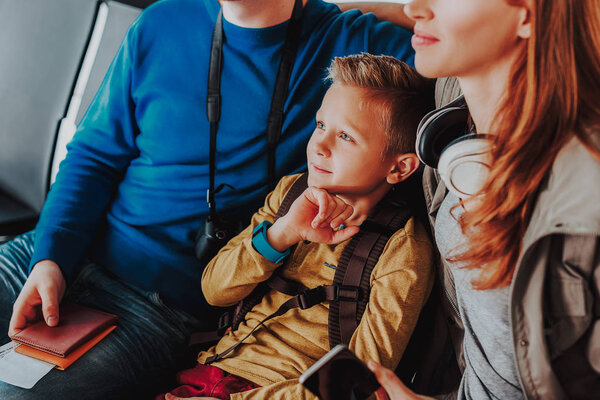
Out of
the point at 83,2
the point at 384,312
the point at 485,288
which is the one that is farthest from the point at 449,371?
the point at 83,2

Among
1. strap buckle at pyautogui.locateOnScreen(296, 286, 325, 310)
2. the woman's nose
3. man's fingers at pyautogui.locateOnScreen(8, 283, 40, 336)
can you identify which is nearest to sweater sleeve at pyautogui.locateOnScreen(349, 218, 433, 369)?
strap buckle at pyautogui.locateOnScreen(296, 286, 325, 310)

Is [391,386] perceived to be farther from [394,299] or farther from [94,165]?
[94,165]

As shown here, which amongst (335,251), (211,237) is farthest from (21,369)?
(335,251)

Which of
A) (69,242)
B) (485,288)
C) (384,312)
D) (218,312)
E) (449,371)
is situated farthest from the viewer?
(218,312)

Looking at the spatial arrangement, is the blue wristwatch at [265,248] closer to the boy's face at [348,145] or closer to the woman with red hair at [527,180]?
the boy's face at [348,145]

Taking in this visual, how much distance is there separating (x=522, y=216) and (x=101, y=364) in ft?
3.08

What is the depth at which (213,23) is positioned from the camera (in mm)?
1378

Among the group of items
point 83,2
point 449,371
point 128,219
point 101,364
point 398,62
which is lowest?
point 449,371

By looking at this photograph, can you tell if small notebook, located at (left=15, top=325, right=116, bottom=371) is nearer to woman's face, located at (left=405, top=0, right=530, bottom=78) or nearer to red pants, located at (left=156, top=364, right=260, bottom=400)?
red pants, located at (left=156, top=364, right=260, bottom=400)

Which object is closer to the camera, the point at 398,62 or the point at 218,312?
the point at 398,62

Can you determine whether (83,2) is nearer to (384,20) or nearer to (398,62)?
(384,20)

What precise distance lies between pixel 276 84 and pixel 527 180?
0.78 metres

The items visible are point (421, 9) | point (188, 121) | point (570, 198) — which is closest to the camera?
point (570, 198)

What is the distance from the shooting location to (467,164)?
78cm
